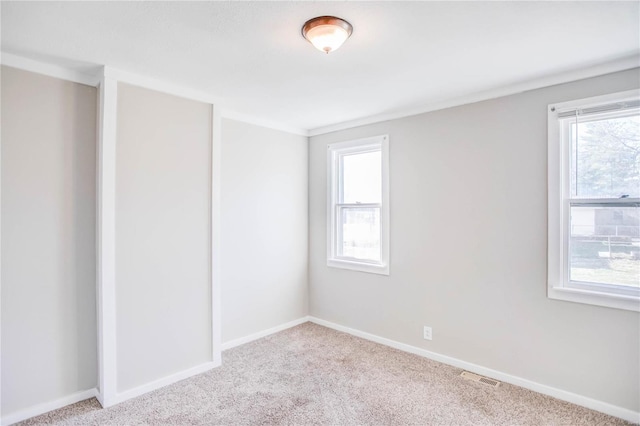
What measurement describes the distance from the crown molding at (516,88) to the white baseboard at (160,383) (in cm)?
292

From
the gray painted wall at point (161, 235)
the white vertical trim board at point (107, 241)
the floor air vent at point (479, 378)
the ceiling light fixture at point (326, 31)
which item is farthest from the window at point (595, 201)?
the white vertical trim board at point (107, 241)

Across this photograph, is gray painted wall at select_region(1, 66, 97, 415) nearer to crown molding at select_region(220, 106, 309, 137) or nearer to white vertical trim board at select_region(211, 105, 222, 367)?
white vertical trim board at select_region(211, 105, 222, 367)

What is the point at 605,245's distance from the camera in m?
2.49

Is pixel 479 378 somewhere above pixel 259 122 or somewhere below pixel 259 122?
below

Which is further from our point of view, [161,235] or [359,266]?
[359,266]

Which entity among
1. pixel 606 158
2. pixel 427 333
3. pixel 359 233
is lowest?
pixel 427 333

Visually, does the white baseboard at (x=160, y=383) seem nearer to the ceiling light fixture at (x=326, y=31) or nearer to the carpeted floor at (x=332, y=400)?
the carpeted floor at (x=332, y=400)

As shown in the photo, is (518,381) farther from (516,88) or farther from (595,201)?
(516,88)

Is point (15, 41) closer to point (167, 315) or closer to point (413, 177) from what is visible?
point (167, 315)

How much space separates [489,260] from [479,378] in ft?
3.28

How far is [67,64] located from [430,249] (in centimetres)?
332

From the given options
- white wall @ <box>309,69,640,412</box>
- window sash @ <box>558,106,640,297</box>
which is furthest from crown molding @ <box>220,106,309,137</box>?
window sash @ <box>558,106,640,297</box>

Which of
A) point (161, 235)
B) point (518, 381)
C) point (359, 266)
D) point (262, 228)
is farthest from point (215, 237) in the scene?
point (518, 381)

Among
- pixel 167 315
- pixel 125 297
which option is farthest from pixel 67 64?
pixel 167 315
